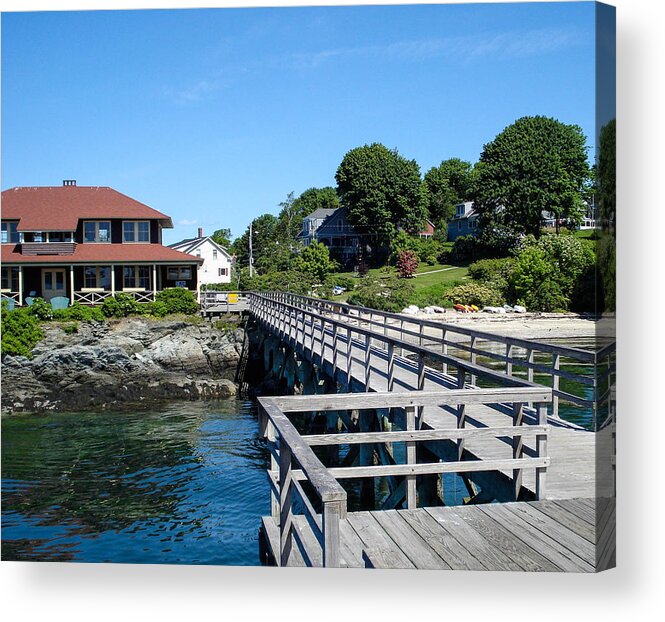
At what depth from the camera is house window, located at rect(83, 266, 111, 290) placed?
90.6 ft

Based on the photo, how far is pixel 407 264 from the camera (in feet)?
150

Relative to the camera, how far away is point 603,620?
6.14 metres

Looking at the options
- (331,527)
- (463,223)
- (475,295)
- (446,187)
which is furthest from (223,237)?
(331,527)

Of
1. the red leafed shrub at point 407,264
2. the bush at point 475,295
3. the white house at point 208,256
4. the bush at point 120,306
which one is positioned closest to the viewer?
the bush at point 120,306

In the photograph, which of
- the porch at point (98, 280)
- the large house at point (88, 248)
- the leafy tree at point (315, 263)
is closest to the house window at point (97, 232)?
the large house at point (88, 248)

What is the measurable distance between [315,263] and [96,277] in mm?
19094

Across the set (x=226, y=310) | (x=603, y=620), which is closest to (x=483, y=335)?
(x=603, y=620)

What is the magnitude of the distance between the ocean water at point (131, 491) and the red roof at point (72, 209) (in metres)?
8.91

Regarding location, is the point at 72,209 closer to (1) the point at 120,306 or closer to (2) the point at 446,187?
(1) the point at 120,306

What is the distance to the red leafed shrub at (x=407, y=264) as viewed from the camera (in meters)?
45.5

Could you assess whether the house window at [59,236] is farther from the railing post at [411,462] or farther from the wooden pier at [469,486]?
the railing post at [411,462]

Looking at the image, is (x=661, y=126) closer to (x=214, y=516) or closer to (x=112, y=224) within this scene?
(x=214, y=516)

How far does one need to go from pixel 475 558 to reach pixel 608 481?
1659 millimetres

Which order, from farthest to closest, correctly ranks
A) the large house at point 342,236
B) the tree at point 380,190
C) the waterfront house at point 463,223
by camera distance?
the tree at point 380,190 < the waterfront house at point 463,223 < the large house at point 342,236
